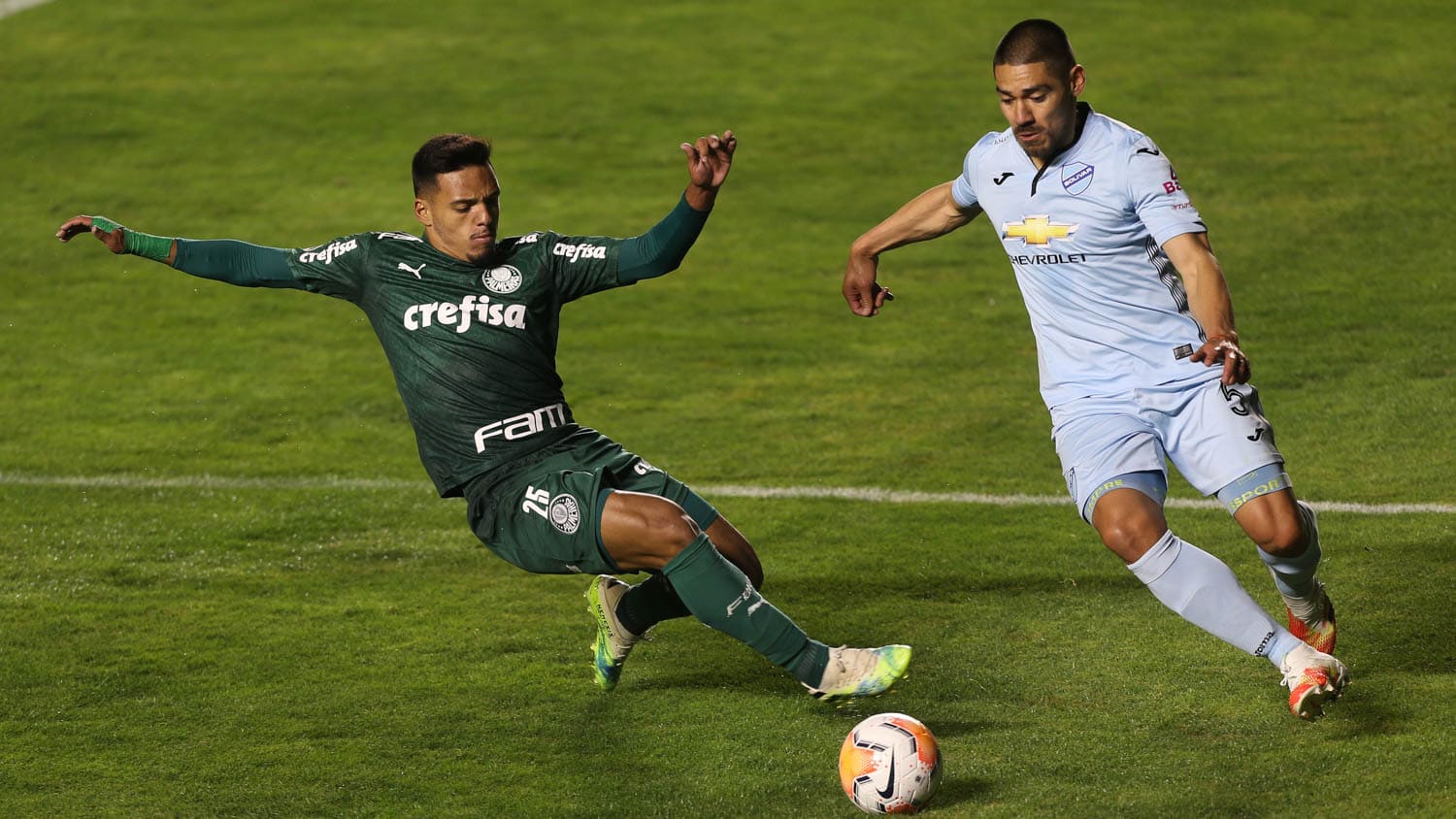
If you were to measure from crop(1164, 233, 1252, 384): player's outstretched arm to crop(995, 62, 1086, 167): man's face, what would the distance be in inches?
20.3

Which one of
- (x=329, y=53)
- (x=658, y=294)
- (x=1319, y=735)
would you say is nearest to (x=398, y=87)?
(x=329, y=53)

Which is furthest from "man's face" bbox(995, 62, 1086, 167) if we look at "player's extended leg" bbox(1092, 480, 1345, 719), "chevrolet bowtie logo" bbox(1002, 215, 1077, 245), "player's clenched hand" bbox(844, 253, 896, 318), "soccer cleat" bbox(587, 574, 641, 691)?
"soccer cleat" bbox(587, 574, 641, 691)

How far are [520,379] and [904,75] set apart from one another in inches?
394

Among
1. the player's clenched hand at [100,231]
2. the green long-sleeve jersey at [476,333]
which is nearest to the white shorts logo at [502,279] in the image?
the green long-sleeve jersey at [476,333]

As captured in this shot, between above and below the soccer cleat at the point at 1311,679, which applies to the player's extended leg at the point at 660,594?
above

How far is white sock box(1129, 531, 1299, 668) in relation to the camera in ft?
16.5

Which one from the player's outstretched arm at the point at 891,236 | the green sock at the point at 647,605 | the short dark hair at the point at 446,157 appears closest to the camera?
the short dark hair at the point at 446,157

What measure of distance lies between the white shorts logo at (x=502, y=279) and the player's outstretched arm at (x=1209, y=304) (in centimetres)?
209

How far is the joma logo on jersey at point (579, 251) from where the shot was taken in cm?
577

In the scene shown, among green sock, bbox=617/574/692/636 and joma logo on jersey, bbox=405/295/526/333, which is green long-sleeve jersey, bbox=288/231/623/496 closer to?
joma logo on jersey, bbox=405/295/526/333

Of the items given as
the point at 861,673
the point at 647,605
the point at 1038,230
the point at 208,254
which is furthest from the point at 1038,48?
the point at 208,254

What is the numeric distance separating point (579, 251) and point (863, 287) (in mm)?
1019

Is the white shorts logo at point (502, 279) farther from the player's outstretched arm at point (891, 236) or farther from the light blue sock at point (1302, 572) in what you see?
the light blue sock at point (1302, 572)

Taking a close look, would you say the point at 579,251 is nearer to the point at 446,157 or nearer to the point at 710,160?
the point at 446,157
